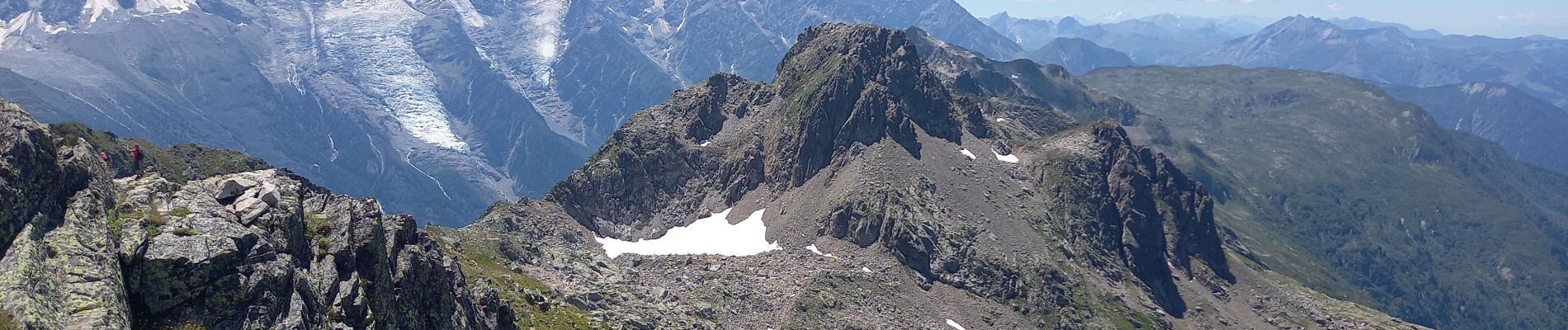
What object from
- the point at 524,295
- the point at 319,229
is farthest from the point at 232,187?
the point at 524,295

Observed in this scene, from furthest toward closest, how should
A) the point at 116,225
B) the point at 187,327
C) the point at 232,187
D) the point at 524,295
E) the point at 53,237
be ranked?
1. the point at 524,295
2. the point at 232,187
3. the point at 116,225
4. the point at 187,327
5. the point at 53,237

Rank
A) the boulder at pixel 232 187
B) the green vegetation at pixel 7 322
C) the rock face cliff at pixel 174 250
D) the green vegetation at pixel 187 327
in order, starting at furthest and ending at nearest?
the boulder at pixel 232 187
the green vegetation at pixel 187 327
the rock face cliff at pixel 174 250
the green vegetation at pixel 7 322

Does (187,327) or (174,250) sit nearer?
(187,327)

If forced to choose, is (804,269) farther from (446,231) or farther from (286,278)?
(286,278)

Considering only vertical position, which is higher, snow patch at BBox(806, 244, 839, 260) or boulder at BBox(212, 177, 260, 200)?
boulder at BBox(212, 177, 260, 200)

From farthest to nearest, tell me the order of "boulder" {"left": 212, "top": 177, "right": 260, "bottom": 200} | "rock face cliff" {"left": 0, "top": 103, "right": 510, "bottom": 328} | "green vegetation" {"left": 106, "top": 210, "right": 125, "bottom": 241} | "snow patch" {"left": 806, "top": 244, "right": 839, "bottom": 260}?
1. "snow patch" {"left": 806, "top": 244, "right": 839, "bottom": 260}
2. "boulder" {"left": 212, "top": 177, "right": 260, "bottom": 200}
3. "green vegetation" {"left": 106, "top": 210, "right": 125, "bottom": 241}
4. "rock face cliff" {"left": 0, "top": 103, "right": 510, "bottom": 328}

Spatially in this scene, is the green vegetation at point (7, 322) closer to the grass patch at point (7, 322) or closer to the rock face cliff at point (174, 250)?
the grass patch at point (7, 322)

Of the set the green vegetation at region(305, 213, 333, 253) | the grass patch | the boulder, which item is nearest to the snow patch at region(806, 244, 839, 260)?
the green vegetation at region(305, 213, 333, 253)

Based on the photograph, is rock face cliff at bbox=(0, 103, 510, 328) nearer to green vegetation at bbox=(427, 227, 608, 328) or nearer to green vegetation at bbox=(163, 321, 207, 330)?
green vegetation at bbox=(163, 321, 207, 330)

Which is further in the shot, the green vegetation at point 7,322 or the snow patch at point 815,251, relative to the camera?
the snow patch at point 815,251

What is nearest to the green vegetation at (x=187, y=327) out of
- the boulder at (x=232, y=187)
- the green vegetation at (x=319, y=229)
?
the boulder at (x=232, y=187)

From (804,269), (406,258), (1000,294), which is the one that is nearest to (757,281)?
(804,269)

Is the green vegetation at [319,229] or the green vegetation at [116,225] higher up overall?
the green vegetation at [116,225]

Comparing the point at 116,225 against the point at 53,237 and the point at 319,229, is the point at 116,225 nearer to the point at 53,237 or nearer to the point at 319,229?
the point at 53,237
